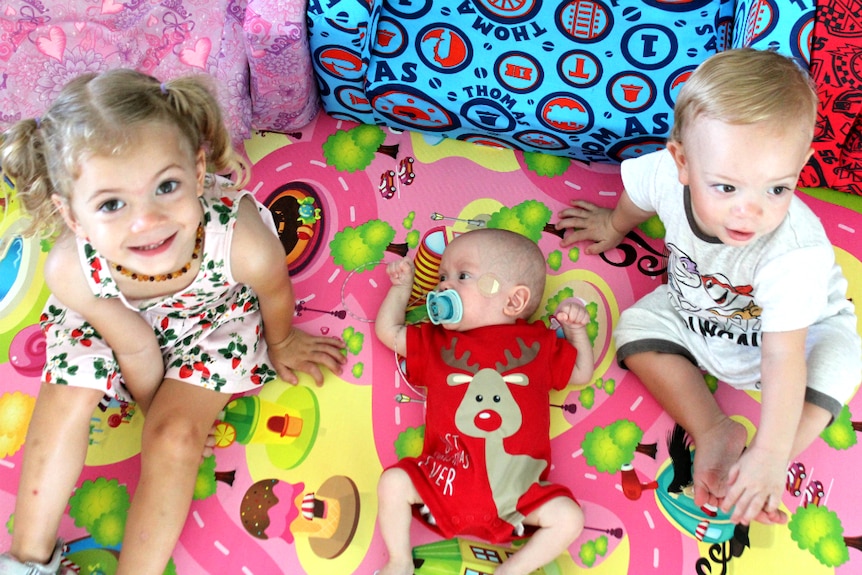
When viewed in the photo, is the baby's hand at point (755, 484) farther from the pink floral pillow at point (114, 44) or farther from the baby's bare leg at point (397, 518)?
the pink floral pillow at point (114, 44)

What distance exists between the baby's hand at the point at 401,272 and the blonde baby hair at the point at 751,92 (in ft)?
1.94

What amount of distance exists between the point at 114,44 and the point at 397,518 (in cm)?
111

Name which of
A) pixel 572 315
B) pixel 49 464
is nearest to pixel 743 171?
pixel 572 315

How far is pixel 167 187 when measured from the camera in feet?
3.78

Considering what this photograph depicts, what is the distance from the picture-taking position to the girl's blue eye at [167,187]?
3.76 ft

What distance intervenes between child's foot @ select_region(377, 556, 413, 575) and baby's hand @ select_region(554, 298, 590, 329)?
0.52 meters

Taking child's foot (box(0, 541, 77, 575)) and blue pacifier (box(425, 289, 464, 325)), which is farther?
blue pacifier (box(425, 289, 464, 325))

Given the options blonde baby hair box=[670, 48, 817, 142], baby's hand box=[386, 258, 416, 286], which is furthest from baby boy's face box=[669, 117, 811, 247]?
baby's hand box=[386, 258, 416, 286]

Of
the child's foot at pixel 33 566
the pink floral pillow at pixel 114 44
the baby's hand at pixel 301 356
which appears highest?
the pink floral pillow at pixel 114 44

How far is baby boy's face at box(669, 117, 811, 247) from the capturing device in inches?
43.5

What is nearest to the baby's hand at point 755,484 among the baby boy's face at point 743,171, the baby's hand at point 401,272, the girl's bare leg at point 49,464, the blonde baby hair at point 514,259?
the baby boy's face at point 743,171

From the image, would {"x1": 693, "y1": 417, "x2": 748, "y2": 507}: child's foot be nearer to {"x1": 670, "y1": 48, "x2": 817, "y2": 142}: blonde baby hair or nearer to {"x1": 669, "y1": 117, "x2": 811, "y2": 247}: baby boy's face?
{"x1": 669, "y1": 117, "x2": 811, "y2": 247}: baby boy's face

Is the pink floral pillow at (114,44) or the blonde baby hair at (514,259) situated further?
the pink floral pillow at (114,44)

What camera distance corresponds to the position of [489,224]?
1671 mm
